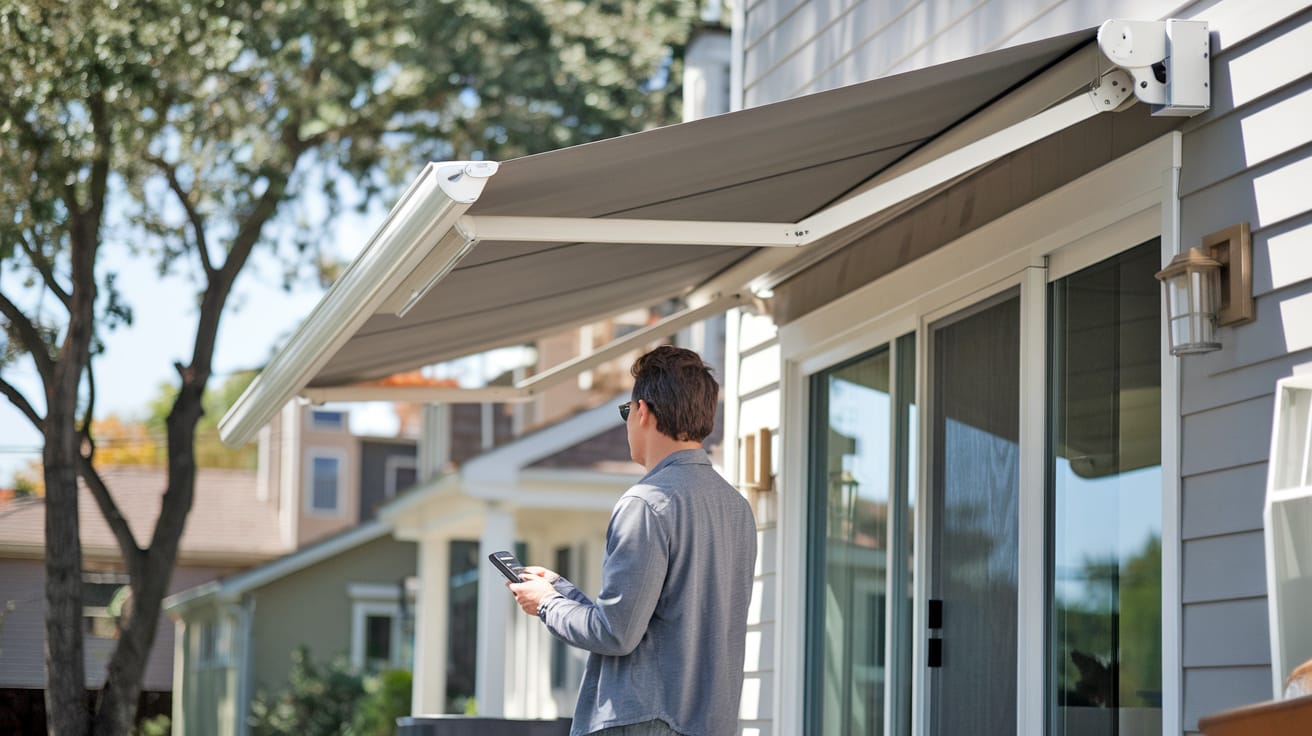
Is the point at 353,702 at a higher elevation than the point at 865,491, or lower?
lower

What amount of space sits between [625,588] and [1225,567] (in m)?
1.34

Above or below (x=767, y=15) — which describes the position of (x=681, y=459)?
below

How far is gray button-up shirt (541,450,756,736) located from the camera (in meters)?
3.27

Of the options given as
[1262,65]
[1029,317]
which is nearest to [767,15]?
[1029,317]

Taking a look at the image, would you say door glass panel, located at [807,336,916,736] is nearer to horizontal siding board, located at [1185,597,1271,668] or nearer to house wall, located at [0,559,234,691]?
horizontal siding board, located at [1185,597,1271,668]

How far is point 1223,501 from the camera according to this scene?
3.50 metres

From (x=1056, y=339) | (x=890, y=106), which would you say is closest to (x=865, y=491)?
(x=1056, y=339)

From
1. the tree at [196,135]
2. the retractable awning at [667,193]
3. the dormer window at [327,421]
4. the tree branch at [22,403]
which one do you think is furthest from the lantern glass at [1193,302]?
the dormer window at [327,421]

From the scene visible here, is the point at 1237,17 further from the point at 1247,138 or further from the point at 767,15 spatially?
the point at 767,15

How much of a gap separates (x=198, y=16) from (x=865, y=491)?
7.61 metres

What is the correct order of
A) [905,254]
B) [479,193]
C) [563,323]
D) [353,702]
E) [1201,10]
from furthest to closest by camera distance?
1. [353,702]
2. [563,323]
3. [905,254]
4. [1201,10]
5. [479,193]

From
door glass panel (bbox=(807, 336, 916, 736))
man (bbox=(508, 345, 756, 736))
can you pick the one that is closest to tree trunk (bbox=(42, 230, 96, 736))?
door glass panel (bbox=(807, 336, 916, 736))

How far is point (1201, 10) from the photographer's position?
3.81 meters

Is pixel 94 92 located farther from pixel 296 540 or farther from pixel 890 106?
pixel 296 540
